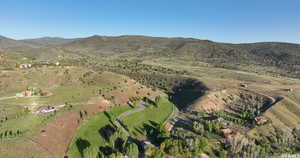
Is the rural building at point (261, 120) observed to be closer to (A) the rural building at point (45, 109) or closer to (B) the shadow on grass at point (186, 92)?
(B) the shadow on grass at point (186, 92)

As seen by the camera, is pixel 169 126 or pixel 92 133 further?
pixel 169 126

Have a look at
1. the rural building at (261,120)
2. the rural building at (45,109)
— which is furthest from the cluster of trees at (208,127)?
the rural building at (45,109)

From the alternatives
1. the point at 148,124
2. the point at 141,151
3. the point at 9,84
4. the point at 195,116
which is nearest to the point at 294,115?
the point at 195,116

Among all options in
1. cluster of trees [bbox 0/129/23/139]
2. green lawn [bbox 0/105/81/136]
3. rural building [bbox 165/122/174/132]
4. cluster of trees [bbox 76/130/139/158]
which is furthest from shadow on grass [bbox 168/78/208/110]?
cluster of trees [bbox 0/129/23/139]

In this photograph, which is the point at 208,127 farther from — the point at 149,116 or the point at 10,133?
the point at 10,133

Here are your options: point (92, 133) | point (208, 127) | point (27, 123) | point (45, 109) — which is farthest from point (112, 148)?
point (208, 127)
